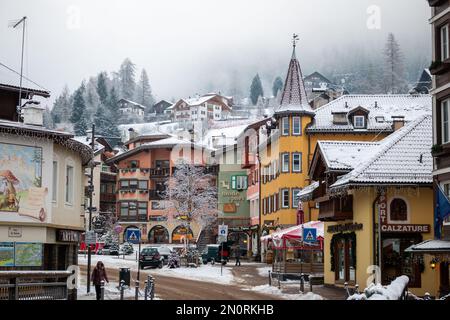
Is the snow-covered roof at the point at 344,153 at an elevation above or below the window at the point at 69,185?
above

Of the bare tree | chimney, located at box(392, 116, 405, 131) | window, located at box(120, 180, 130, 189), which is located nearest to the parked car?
the bare tree

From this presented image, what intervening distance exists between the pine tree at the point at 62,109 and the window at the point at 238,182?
4596 centimetres

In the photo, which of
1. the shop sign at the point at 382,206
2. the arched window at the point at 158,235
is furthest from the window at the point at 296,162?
the arched window at the point at 158,235

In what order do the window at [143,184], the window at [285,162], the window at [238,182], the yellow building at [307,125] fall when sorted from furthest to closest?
1. the window at [143,184]
2. the window at [238,182]
3. the window at [285,162]
4. the yellow building at [307,125]

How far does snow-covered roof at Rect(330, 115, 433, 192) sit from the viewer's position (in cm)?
3070

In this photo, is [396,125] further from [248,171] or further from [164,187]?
[164,187]

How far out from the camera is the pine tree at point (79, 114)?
3116 centimetres

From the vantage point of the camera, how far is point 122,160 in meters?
74.0

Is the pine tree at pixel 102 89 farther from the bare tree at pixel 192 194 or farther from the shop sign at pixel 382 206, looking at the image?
the bare tree at pixel 192 194

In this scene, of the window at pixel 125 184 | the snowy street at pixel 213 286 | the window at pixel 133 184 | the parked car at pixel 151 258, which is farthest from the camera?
the window at pixel 125 184

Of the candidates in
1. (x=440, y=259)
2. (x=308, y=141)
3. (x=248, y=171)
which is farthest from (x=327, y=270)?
(x=248, y=171)

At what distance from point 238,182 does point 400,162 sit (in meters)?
46.7

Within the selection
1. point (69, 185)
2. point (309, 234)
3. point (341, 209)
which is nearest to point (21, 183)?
point (69, 185)

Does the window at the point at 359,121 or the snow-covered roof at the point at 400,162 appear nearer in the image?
the snow-covered roof at the point at 400,162
